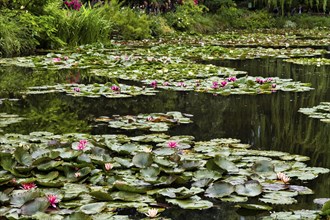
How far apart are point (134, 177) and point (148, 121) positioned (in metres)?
1.45

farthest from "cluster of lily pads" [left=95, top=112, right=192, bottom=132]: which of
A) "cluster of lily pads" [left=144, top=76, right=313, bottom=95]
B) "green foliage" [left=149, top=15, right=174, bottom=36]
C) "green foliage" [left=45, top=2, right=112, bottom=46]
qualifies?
"green foliage" [left=149, top=15, right=174, bottom=36]

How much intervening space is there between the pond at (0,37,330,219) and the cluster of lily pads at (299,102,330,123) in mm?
61

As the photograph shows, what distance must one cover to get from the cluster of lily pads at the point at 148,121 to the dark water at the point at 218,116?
103 millimetres

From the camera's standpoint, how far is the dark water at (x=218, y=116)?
10.9 ft

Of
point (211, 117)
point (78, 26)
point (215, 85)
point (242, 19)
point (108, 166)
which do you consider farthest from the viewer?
point (242, 19)

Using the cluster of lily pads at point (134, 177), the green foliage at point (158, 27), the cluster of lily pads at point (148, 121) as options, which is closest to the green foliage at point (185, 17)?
the green foliage at point (158, 27)

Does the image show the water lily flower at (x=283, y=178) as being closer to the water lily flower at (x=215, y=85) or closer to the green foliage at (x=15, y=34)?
the water lily flower at (x=215, y=85)

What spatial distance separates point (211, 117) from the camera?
4496mm

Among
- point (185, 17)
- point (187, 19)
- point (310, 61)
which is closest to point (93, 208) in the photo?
point (310, 61)

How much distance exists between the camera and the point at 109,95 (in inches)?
209

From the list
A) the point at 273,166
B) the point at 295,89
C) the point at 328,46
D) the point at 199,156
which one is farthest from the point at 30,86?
the point at 328,46

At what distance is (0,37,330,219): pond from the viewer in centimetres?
284

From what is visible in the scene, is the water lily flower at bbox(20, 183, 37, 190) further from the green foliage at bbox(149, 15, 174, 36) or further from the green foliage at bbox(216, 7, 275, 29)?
the green foliage at bbox(216, 7, 275, 29)

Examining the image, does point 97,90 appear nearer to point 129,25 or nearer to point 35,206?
point 35,206
